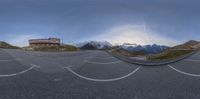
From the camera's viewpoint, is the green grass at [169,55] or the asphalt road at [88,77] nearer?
the asphalt road at [88,77]

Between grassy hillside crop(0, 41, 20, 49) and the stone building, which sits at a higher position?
the stone building

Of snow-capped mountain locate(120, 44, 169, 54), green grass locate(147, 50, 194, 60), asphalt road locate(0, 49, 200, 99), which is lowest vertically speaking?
asphalt road locate(0, 49, 200, 99)

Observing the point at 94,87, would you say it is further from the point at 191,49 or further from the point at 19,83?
the point at 191,49

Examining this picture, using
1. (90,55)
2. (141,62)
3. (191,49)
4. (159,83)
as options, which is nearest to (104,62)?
(90,55)

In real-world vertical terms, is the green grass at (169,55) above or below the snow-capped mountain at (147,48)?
below

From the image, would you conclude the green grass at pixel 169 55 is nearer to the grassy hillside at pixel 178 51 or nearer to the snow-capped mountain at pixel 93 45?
the grassy hillside at pixel 178 51

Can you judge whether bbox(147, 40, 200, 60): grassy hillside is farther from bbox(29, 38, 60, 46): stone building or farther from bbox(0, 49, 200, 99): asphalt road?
bbox(29, 38, 60, 46): stone building

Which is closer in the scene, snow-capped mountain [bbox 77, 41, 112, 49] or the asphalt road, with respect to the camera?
the asphalt road

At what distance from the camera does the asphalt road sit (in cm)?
104

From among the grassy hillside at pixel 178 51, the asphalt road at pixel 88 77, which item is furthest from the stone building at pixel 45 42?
the grassy hillside at pixel 178 51

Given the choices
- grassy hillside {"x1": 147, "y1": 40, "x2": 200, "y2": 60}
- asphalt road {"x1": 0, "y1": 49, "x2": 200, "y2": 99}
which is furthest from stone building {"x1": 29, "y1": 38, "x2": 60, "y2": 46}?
grassy hillside {"x1": 147, "y1": 40, "x2": 200, "y2": 60}

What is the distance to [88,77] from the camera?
116 cm

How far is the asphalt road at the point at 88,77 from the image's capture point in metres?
1.04

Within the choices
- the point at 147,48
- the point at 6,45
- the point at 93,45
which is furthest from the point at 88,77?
the point at 6,45
